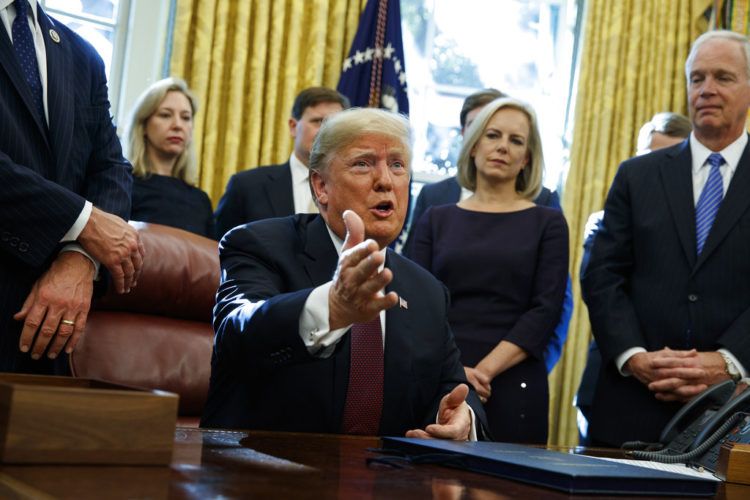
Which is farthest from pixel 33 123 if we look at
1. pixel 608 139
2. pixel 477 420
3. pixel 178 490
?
pixel 608 139

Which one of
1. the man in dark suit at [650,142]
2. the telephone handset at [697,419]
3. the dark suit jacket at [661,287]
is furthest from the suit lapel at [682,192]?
the telephone handset at [697,419]

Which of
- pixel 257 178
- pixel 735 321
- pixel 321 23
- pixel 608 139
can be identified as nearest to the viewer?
pixel 735 321

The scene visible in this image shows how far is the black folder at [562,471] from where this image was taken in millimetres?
1324

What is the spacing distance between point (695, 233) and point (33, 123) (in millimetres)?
2229

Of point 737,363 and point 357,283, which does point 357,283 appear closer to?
point 357,283

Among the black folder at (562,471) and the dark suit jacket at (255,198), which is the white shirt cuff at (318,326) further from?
the dark suit jacket at (255,198)

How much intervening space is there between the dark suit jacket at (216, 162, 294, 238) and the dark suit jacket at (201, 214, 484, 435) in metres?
1.90

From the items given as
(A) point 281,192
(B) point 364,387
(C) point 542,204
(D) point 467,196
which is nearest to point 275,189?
(A) point 281,192

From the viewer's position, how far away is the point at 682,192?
134 inches

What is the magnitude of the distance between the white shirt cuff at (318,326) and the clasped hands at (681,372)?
1.65 meters

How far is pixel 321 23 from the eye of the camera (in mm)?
5574

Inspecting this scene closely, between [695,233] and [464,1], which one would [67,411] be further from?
[464,1]

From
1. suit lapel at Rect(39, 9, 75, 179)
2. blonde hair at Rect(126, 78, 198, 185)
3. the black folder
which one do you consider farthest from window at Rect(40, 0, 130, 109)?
the black folder

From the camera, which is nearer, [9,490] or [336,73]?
[9,490]
